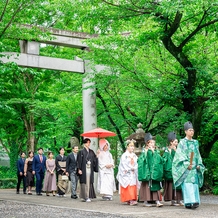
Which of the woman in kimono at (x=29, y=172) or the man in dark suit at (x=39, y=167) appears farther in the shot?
the woman in kimono at (x=29, y=172)

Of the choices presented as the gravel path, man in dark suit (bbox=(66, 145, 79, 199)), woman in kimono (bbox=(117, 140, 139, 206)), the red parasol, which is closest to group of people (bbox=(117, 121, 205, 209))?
woman in kimono (bbox=(117, 140, 139, 206))

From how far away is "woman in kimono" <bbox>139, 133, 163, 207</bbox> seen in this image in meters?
9.98

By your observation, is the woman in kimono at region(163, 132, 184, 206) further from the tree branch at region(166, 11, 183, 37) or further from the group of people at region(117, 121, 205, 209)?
the tree branch at region(166, 11, 183, 37)

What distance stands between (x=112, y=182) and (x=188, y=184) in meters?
4.29

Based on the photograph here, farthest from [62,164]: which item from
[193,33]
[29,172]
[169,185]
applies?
[193,33]

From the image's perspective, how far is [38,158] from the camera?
15.7 meters

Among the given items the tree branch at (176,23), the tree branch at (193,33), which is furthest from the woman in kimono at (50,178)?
the tree branch at (176,23)

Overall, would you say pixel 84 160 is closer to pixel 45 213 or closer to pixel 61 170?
pixel 61 170

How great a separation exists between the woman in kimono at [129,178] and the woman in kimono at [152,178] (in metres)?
0.83

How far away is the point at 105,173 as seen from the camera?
13289mm

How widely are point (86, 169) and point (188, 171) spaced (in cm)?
418

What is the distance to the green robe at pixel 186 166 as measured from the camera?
9.30 metres

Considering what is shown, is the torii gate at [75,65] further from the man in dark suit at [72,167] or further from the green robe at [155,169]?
the green robe at [155,169]

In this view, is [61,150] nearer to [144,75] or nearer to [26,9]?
[144,75]
